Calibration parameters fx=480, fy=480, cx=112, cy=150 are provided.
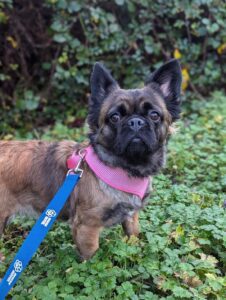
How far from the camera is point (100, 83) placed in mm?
4051

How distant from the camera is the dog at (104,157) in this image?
3770 millimetres

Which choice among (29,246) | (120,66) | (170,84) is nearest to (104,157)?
(170,84)

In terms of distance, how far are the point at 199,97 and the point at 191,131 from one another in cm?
178

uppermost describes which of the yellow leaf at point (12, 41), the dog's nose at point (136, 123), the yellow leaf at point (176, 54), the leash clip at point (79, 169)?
the dog's nose at point (136, 123)

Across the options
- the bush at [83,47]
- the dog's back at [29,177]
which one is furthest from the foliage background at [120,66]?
the dog's back at [29,177]

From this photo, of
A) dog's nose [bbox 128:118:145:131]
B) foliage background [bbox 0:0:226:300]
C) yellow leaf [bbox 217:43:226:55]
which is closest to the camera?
dog's nose [bbox 128:118:145:131]

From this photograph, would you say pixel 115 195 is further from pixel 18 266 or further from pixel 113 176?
pixel 18 266

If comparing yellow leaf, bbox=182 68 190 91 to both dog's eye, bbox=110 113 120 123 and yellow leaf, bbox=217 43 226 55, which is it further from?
dog's eye, bbox=110 113 120 123

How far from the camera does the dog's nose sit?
11.9 ft

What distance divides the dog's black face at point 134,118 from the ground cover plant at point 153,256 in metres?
0.64

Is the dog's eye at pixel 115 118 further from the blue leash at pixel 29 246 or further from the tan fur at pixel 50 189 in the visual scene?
the blue leash at pixel 29 246

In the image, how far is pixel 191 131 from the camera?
7000 mm

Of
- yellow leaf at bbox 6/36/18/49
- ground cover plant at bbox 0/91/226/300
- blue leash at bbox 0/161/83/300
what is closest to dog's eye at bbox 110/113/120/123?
blue leash at bbox 0/161/83/300

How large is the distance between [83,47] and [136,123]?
4.60 metres
